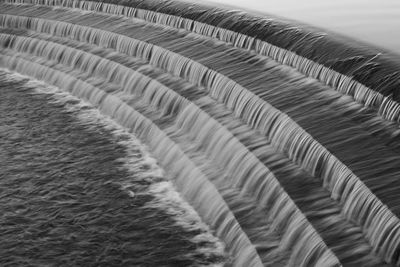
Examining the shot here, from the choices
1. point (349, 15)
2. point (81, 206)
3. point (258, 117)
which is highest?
point (349, 15)

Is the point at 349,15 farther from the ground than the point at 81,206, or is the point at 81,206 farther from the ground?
the point at 349,15

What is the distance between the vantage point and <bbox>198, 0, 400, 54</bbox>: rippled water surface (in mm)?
14445

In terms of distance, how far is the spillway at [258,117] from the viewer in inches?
Result: 342

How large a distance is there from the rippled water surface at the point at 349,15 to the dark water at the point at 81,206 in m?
5.41

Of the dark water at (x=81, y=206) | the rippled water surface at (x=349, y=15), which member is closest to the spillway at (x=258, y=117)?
the dark water at (x=81, y=206)

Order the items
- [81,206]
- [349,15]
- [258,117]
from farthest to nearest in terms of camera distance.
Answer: [349,15] → [258,117] → [81,206]

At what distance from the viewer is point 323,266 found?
25.9 ft

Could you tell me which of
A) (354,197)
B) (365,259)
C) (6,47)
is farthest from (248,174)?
(6,47)

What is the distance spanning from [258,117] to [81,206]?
136 inches

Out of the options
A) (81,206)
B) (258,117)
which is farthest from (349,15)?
(81,206)

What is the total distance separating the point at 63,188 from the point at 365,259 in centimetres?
616

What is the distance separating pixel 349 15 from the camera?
16.5 metres

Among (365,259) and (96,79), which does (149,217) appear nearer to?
(365,259)

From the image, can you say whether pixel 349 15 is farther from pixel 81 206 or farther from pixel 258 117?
pixel 81 206
